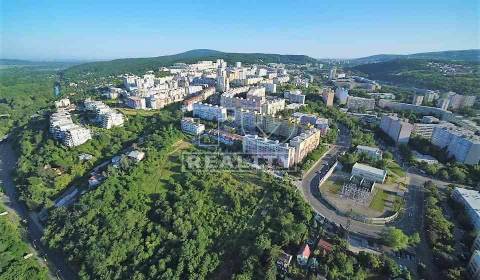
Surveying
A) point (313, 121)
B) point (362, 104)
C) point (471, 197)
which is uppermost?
point (313, 121)

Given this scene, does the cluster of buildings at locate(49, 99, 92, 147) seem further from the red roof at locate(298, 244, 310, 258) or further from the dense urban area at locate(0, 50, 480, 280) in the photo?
the red roof at locate(298, 244, 310, 258)

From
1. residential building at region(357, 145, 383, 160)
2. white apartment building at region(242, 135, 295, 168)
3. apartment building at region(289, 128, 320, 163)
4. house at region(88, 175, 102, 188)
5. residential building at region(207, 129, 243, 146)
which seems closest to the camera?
house at region(88, 175, 102, 188)

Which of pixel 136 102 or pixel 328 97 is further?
pixel 328 97

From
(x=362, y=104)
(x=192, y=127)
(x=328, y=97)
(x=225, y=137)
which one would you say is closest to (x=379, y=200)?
(x=225, y=137)

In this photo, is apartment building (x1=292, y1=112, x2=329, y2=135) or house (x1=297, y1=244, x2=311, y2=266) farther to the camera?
apartment building (x1=292, y1=112, x2=329, y2=135)

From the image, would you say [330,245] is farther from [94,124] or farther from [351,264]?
[94,124]

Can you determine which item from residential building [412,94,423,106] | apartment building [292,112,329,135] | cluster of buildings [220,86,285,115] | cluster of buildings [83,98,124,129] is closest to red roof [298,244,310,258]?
apartment building [292,112,329,135]

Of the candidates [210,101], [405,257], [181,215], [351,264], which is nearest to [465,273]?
[405,257]

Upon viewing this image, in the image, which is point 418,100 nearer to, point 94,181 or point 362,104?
point 362,104
